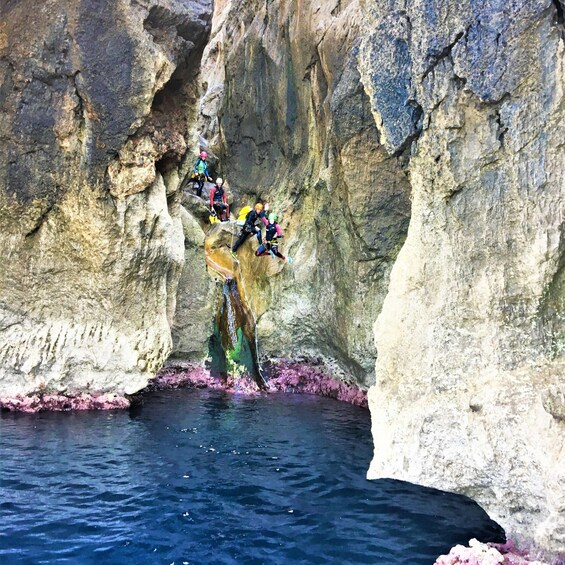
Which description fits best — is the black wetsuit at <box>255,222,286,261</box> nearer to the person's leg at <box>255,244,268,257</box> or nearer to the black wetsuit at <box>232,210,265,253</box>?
the person's leg at <box>255,244,268,257</box>

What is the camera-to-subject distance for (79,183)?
1416 cm

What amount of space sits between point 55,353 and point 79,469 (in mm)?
5068

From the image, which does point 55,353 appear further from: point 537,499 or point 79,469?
point 537,499

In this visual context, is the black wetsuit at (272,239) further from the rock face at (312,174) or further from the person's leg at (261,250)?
the rock face at (312,174)

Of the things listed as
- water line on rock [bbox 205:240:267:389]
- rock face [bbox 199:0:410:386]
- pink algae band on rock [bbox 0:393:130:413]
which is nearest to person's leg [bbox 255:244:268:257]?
rock face [bbox 199:0:410:386]

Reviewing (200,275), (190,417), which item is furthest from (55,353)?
(200,275)

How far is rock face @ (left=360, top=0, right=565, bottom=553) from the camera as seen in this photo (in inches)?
253

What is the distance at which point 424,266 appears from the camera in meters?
7.90

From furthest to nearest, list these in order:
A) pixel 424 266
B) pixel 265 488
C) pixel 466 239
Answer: pixel 265 488
pixel 424 266
pixel 466 239

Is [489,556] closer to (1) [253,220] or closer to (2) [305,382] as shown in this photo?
(2) [305,382]

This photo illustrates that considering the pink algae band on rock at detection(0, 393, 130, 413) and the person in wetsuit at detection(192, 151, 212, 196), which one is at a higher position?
the person in wetsuit at detection(192, 151, 212, 196)

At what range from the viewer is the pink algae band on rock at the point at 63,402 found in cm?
1333

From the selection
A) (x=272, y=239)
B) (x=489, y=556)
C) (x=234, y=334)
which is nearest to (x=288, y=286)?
(x=272, y=239)

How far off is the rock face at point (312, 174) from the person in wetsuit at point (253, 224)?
54 centimetres
